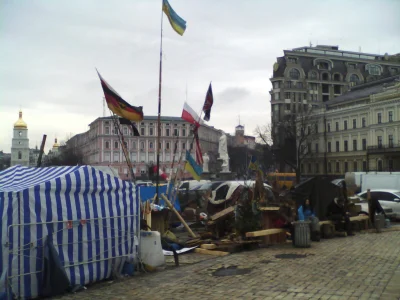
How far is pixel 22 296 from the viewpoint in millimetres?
7707

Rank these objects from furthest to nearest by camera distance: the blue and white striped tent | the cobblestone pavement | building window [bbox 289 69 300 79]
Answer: building window [bbox 289 69 300 79], the cobblestone pavement, the blue and white striped tent

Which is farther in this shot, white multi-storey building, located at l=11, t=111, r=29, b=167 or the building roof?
white multi-storey building, located at l=11, t=111, r=29, b=167

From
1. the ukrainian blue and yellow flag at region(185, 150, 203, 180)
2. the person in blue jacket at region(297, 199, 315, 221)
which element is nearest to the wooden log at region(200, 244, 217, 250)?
the person in blue jacket at region(297, 199, 315, 221)

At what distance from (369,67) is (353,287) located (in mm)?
110621

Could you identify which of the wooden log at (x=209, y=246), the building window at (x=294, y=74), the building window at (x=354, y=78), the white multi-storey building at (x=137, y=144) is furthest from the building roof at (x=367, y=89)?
the wooden log at (x=209, y=246)

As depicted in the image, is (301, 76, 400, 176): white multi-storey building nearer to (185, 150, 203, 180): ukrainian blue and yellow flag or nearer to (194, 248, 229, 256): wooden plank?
(185, 150, 203, 180): ukrainian blue and yellow flag

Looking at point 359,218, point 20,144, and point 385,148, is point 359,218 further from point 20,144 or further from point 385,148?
point 20,144

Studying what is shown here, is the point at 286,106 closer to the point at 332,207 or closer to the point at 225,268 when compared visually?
the point at 332,207

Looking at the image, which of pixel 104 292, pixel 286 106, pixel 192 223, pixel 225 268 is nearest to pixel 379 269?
pixel 225 268

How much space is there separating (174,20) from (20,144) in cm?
12330

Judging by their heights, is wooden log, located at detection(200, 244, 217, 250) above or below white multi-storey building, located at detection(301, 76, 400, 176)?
below

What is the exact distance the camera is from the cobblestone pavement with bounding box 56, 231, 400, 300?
7.93m

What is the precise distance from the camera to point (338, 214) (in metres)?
16.2

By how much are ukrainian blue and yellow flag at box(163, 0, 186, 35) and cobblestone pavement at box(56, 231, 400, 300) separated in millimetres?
8278
